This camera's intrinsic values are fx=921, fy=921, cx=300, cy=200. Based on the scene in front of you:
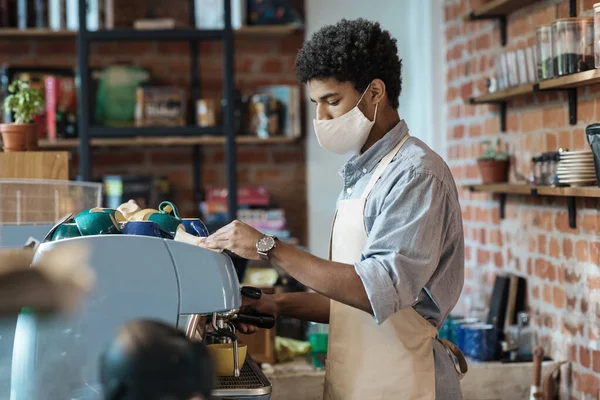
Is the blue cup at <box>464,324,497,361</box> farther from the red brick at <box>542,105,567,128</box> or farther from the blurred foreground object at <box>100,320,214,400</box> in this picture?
the blurred foreground object at <box>100,320,214,400</box>

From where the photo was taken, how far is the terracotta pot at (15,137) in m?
2.78

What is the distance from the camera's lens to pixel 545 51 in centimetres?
269

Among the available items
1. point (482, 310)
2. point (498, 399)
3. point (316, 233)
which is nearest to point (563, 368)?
point (498, 399)

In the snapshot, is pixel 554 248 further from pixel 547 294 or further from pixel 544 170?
pixel 544 170

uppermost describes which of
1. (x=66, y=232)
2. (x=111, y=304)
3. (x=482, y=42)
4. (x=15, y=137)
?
(x=482, y=42)

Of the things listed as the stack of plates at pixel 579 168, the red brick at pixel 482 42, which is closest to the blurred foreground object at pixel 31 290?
the stack of plates at pixel 579 168

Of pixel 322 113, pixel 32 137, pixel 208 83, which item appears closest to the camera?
pixel 322 113

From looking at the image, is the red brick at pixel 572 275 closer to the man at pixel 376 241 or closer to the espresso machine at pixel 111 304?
the man at pixel 376 241

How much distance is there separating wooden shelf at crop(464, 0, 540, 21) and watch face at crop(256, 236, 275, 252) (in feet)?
5.52

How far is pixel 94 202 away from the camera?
2.86 meters

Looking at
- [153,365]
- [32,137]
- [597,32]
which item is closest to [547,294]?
[597,32]

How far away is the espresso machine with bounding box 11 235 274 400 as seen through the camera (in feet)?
4.66

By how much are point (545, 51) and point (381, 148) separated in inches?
36.4

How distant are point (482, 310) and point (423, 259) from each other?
1.73 metres
